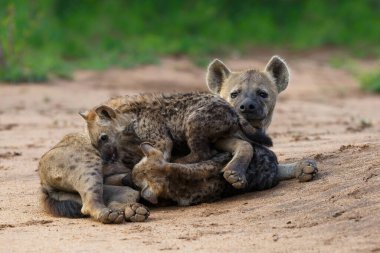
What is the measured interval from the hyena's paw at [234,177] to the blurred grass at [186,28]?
8.87 meters

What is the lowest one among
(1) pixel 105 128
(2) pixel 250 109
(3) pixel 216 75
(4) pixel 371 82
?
(1) pixel 105 128

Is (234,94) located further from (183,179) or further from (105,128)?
(183,179)

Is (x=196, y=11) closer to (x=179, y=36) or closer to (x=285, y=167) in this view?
(x=179, y=36)

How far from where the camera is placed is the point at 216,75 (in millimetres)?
7621

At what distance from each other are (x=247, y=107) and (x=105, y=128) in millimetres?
1188

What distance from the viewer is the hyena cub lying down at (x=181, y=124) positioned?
5789 millimetres

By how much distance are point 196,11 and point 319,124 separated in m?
8.66

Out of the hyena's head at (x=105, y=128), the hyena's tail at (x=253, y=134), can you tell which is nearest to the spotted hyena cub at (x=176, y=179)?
the hyena's head at (x=105, y=128)

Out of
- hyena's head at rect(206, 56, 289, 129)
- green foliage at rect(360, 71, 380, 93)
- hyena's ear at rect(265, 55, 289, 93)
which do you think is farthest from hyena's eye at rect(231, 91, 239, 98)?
green foliage at rect(360, 71, 380, 93)

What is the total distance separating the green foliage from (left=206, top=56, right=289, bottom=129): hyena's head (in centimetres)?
585

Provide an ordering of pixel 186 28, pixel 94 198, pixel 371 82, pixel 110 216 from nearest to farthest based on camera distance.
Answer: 1. pixel 110 216
2. pixel 94 198
3. pixel 371 82
4. pixel 186 28

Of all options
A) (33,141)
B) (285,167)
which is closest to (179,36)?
(33,141)

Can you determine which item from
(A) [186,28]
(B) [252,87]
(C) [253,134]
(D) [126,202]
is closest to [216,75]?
(B) [252,87]

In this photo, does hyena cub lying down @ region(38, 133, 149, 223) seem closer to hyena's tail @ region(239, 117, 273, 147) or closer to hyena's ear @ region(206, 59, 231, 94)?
hyena's tail @ region(239, 117, 273, 147)
